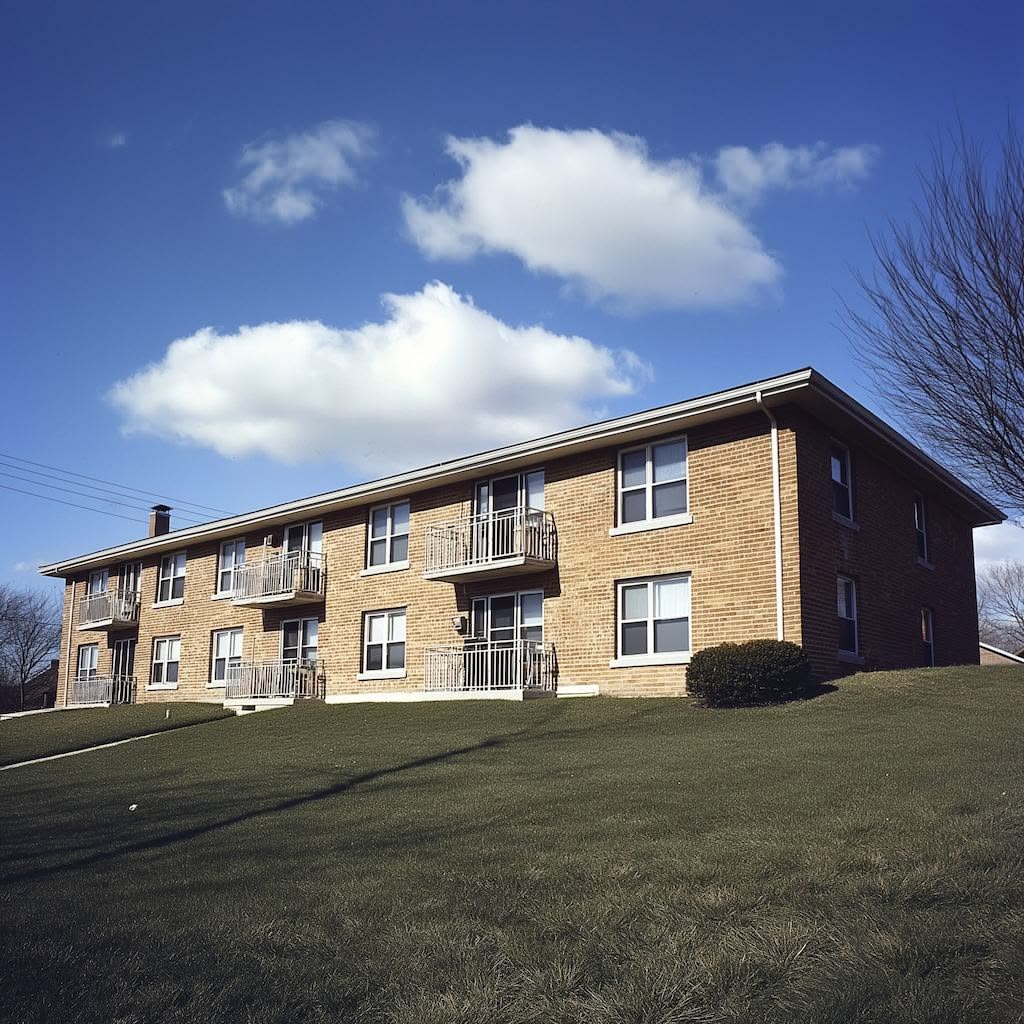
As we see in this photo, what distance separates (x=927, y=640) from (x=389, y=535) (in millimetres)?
12720

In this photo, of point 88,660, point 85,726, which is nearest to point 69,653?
point 88,660

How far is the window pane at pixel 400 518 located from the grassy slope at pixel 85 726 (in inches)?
249

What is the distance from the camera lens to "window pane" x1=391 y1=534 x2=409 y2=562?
25.2 metres

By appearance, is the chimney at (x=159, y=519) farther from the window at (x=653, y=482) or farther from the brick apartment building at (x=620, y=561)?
the window at (x=653, y=482)

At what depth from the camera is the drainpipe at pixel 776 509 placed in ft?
58.8

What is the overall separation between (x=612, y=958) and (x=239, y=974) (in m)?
1.74

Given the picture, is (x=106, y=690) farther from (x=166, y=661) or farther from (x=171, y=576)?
(x=171, y=576)

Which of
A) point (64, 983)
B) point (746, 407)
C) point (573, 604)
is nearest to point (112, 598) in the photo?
point (573, 604)

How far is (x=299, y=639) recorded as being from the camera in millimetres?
27906

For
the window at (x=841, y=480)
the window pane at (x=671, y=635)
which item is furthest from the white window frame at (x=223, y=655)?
the window at (x=841, y=480)

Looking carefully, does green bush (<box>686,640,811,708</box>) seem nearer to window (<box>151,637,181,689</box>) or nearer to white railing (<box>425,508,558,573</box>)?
white railing (<box>425,508,558,573</box>)

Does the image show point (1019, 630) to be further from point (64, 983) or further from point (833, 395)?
point (64, 983)

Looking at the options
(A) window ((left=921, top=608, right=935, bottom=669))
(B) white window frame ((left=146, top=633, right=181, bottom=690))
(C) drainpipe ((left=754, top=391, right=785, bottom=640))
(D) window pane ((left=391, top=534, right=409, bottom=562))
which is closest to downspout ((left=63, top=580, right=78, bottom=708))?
(B) white window frame ((left=146, top=633, right=181, bottom=690))

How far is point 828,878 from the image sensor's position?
593 centimetres
